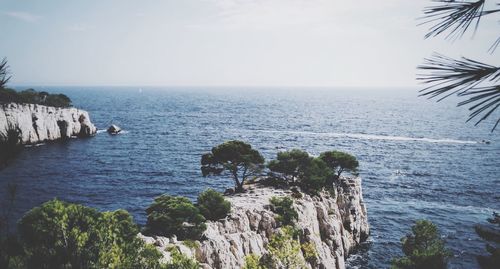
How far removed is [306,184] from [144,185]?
41.8 metres

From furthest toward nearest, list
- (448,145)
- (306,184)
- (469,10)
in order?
1. (448,145)
2. (306,184)
3. (469,10)

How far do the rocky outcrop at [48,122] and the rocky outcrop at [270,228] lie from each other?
86.3 meters

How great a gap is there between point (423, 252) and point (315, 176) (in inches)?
731


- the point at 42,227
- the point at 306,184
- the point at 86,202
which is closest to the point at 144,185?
the point at 86,202

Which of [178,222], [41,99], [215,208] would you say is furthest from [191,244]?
[41,99]

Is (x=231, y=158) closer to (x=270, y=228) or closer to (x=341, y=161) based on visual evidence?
(x=270, y=228)

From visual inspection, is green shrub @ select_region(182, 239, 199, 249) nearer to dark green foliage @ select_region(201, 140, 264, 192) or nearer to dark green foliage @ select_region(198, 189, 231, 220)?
dark green foliage @ select_region(198, 189, 231, 220)

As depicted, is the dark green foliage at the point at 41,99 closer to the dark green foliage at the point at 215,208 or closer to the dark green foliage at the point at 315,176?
the dark green foliage at the point at 215,208

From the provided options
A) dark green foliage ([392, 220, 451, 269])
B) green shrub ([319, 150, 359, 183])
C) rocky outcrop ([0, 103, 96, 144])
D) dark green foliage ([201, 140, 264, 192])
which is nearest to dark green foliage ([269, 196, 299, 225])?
dark green foliage ([201, 140, 264, 192])

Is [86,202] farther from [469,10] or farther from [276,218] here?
[469,10]

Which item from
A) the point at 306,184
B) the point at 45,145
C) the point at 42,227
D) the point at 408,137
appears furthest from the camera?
the point at 408,137

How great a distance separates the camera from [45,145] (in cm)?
11044

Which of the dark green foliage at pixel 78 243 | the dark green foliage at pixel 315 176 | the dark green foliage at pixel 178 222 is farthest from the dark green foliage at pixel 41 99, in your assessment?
the dark green foliage at pixel 315 176

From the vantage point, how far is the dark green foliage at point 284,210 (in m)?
41.3
